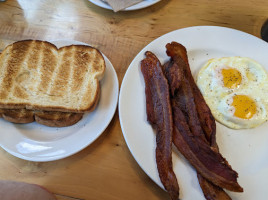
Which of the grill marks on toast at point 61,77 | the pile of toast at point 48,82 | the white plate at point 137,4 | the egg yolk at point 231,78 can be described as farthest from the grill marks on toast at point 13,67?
the egg yolk at point 231,78

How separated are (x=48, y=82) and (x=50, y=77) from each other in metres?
0.05

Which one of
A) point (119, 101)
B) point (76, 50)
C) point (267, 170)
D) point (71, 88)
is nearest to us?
point (267, 170)

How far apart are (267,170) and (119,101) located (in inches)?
47.7

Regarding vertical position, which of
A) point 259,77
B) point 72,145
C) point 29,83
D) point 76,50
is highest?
point 259,77

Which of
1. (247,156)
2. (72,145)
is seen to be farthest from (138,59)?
(247,156)

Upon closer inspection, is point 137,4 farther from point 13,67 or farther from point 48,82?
point 13,67

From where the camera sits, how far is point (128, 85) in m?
1.72

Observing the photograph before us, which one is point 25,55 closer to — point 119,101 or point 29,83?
point 29,83

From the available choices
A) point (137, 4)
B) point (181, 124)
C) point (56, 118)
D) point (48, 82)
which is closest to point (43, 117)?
point (56, 118)

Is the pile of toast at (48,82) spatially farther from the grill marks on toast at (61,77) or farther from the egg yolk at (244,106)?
the egg yolk at (244,106)

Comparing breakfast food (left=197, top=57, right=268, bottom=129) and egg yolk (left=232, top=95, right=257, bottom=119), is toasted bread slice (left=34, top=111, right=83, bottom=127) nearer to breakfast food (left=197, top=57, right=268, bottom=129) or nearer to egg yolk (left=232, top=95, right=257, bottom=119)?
breakfast food (left=197, top=57, right=268, bottom=129)

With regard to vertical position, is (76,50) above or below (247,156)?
above

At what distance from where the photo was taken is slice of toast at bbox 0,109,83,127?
161cm

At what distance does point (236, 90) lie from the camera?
1.80m
